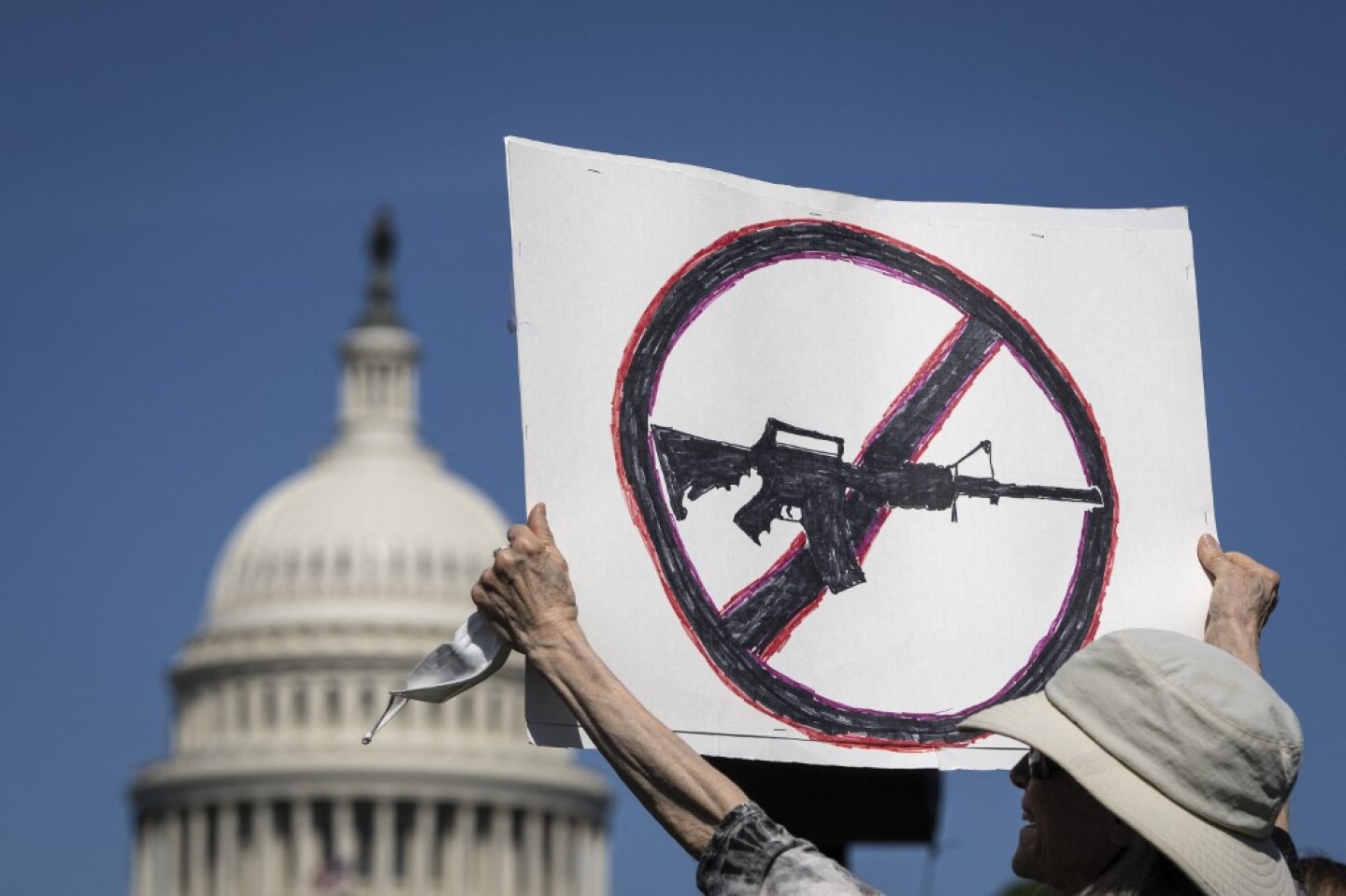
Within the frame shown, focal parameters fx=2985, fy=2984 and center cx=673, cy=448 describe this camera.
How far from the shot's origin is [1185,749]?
2576 mm

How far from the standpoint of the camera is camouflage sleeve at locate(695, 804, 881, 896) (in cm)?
265

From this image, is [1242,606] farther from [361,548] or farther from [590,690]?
[361,548]

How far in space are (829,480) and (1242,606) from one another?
517mm

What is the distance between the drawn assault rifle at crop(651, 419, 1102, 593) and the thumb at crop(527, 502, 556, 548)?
0.22 m

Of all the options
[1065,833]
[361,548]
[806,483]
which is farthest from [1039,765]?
[361,548]

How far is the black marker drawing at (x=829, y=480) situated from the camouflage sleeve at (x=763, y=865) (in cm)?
69

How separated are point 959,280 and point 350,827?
7794 centimetres

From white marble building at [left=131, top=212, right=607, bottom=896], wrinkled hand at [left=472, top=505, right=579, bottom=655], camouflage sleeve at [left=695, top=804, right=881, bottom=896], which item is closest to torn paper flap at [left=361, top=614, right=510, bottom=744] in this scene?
wrinkled hand at [left=472, top=505, right=579, bottom=655]

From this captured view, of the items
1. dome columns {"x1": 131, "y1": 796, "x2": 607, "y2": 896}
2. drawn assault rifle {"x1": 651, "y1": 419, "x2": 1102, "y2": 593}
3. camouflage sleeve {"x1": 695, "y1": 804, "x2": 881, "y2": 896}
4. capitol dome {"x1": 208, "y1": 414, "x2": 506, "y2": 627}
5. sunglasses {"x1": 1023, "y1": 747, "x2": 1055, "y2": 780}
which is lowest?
camouflage sleeve {"x1": 695, "y1": 804, "x2": 881, "y2": 896}

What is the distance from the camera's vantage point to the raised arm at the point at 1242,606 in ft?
11.6

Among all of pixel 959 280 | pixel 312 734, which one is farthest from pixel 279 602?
pixel 959 280

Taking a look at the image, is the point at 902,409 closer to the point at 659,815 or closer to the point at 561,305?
the point at 561,305

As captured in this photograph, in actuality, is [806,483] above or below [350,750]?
below

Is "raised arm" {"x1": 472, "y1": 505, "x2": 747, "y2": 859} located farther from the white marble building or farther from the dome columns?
the dome columns
